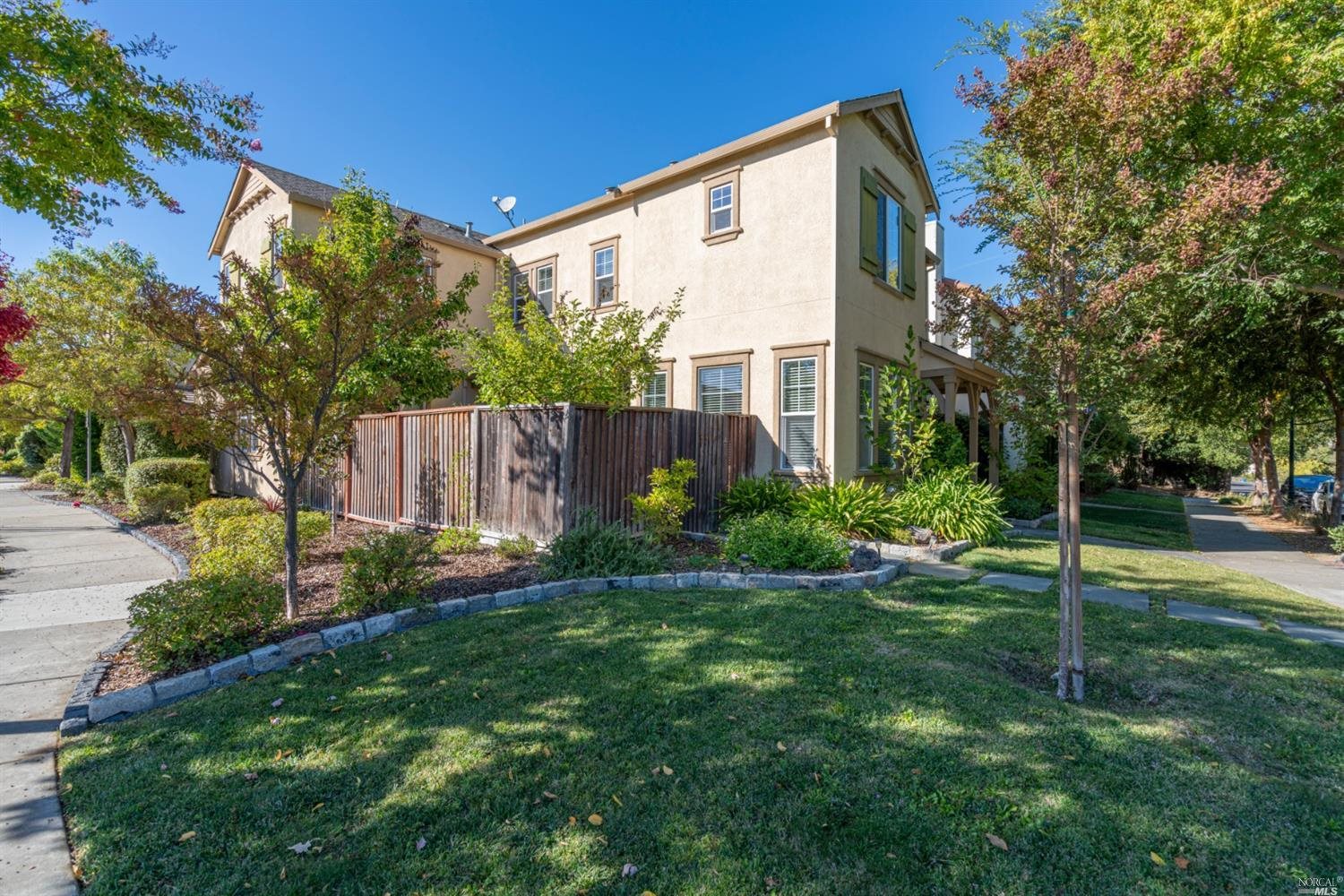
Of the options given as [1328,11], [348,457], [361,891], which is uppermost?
[1328,11]

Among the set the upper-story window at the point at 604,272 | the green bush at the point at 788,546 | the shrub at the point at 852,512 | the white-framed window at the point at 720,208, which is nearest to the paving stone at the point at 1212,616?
the green bush at the point at 788,546

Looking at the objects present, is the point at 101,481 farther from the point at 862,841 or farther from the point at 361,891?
the point at 862,841

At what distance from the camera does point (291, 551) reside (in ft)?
17.0

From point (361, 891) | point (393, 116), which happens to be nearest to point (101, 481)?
point (393, 116)

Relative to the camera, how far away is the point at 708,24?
1073cm

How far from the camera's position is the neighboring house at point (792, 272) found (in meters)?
9.64

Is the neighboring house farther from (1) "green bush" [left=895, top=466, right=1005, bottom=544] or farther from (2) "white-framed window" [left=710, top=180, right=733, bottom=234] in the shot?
(1) "green bush" [left=895, top=466, right=1005, bottom=544]

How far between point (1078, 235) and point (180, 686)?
21.5 feet

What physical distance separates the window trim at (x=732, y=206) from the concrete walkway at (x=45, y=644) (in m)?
9.71

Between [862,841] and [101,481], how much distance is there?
67.7 feet

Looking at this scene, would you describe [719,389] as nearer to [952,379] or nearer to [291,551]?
[952,379]

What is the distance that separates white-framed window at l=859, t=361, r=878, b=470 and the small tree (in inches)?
150

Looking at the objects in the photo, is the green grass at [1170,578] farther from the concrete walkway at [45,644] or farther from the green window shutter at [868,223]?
the concrete walkway at [45,644]

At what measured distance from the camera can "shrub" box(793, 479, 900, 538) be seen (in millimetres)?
8477
